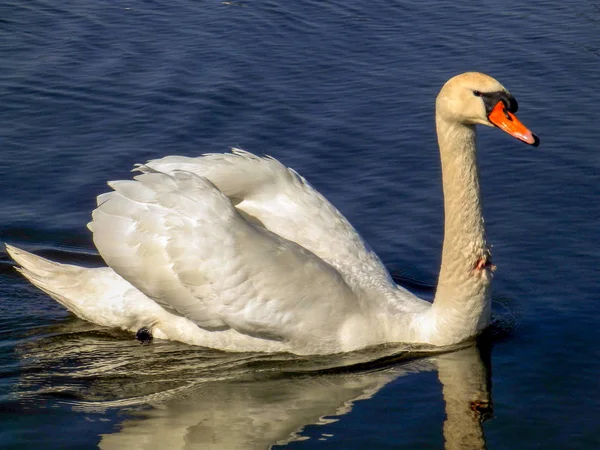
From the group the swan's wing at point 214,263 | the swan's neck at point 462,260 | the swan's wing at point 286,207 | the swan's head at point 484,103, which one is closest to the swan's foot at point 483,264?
the swan's neck at point 462,260

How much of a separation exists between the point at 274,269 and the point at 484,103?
6.37 feet

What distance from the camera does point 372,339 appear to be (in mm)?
8914

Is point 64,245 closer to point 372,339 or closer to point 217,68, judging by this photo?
point 372,339

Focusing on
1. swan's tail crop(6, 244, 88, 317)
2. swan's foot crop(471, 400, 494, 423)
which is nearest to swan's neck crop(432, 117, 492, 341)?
swan's foot crop(471, 400, 494, 423)

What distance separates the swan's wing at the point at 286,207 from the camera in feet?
30.7

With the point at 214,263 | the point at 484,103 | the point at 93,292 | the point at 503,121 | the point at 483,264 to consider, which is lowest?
the point at 93,292

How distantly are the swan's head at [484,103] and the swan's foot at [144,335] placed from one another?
301cm

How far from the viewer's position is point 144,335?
9375 mm

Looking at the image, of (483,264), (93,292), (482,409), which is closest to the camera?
(482,409)

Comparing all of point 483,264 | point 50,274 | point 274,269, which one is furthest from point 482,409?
point 50,274

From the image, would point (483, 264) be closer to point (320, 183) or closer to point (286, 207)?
point (286, 207)

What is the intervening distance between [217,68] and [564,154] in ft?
15.8

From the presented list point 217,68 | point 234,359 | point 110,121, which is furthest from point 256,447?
point 217,68

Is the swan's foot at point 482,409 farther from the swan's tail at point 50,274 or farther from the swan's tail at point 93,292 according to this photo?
the swan's tail at point 50,274
